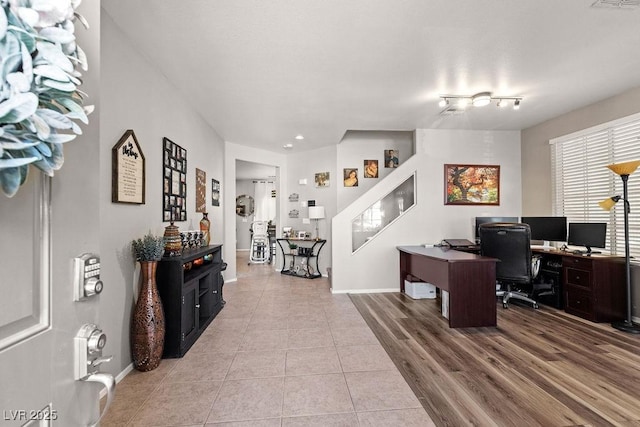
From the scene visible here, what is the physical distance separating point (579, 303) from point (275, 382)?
398 centimetres

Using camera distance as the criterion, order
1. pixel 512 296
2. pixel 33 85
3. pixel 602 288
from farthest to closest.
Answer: pixel 512 296, pixel 602 288, pixel 33 85

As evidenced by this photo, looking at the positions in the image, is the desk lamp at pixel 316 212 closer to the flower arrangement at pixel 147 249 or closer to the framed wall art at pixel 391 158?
the framed wall art at pixel 391 158

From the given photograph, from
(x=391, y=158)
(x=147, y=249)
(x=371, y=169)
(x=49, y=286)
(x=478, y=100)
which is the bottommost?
(x=147, y=249)

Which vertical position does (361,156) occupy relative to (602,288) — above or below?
above

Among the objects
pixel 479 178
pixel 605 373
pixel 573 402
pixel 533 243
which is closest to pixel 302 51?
pixel 573 402

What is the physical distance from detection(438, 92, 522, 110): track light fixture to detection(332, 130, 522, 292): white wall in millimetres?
1318

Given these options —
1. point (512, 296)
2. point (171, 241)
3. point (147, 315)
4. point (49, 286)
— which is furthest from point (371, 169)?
point (49, 286)

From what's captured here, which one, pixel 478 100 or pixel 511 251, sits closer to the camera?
pixel 478 100

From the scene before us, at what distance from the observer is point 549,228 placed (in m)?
4.52

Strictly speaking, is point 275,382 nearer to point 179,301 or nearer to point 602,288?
point 179,301

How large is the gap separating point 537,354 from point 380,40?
323cm

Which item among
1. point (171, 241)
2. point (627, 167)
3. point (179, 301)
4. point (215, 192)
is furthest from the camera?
point (215, 192)

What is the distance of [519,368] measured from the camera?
2.51m

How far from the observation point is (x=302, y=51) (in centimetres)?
273
